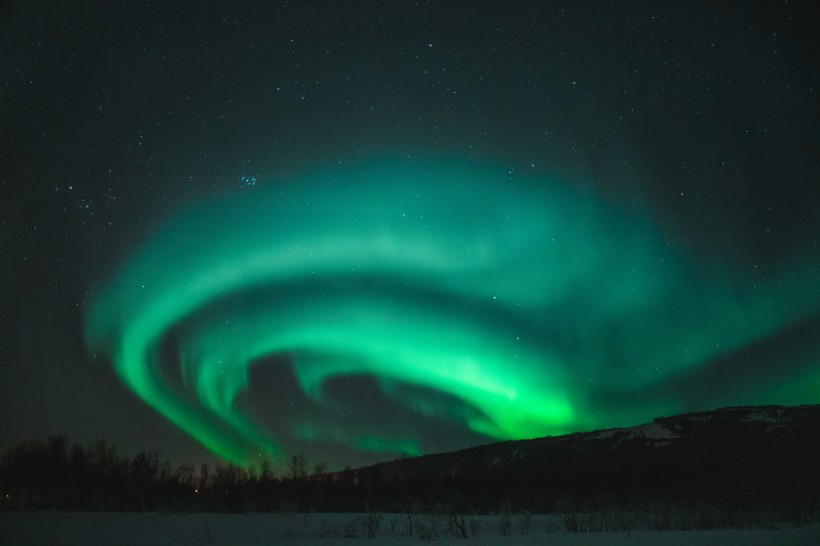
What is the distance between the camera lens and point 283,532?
44.9 ft

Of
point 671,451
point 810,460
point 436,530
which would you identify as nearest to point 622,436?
point 671,451

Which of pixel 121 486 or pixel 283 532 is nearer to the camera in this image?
pixel 283 532

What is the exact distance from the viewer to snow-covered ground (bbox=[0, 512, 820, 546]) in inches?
447

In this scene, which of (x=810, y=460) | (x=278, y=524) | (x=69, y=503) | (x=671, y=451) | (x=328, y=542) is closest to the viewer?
(x=328, y=542)

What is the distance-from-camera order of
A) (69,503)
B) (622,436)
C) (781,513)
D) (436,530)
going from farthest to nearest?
1. (622,436)
2. (69,503)
3. (781,513)
4. (436,530)

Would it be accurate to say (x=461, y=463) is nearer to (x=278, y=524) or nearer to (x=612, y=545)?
(x=278, y=524)

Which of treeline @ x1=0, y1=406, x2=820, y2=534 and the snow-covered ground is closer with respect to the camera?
the snow-covered ground

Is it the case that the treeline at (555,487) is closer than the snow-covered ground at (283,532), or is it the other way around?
the snow-covered ground at (283,532)

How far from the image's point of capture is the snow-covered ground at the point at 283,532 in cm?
1135

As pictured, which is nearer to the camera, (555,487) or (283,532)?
(283,532)

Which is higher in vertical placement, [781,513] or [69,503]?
[69,503]

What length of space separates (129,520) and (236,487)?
58.0 ft

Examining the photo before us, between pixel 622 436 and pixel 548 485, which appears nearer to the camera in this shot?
pixel 548 485

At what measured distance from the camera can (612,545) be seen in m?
10.4
